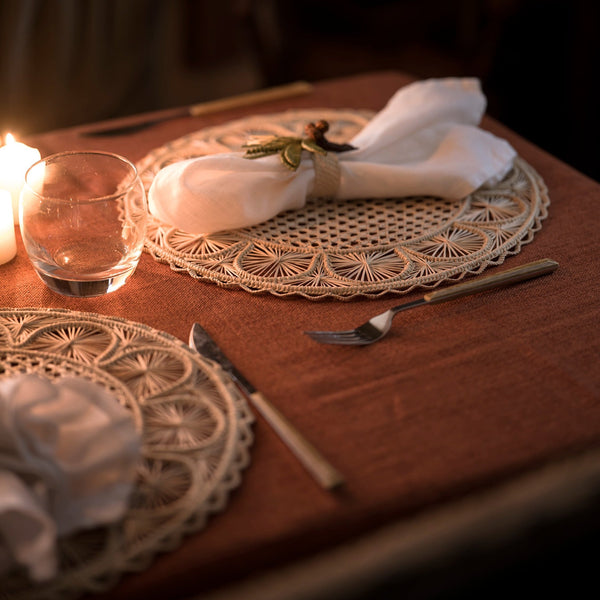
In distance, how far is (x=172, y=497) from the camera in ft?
1.78

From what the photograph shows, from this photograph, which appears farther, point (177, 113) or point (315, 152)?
point (177, 113)

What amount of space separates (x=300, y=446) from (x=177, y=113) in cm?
80

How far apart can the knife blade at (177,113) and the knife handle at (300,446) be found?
68 cm

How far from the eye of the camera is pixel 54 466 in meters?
0.51

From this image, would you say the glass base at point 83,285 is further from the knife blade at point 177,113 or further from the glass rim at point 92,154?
the knife blade at point 177,113

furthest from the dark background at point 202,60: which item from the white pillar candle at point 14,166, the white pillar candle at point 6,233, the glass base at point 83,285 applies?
the glass base at point 83,285

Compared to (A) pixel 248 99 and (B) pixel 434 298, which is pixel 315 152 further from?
(A) pixel 248 99

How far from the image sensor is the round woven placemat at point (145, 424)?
50 cm

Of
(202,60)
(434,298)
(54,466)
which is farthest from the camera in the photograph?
(202,60)

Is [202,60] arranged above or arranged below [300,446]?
below

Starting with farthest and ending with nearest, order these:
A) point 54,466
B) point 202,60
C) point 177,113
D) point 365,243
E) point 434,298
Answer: point 202,60
point 177,113
point 365,243
point 434,298
point 54,466

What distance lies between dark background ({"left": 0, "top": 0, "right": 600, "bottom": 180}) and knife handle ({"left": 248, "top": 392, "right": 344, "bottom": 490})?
149 centimetres

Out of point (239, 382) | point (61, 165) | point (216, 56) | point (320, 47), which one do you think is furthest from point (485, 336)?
point (320, 47)

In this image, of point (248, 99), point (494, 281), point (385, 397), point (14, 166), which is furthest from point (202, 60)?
point (385, 397)
